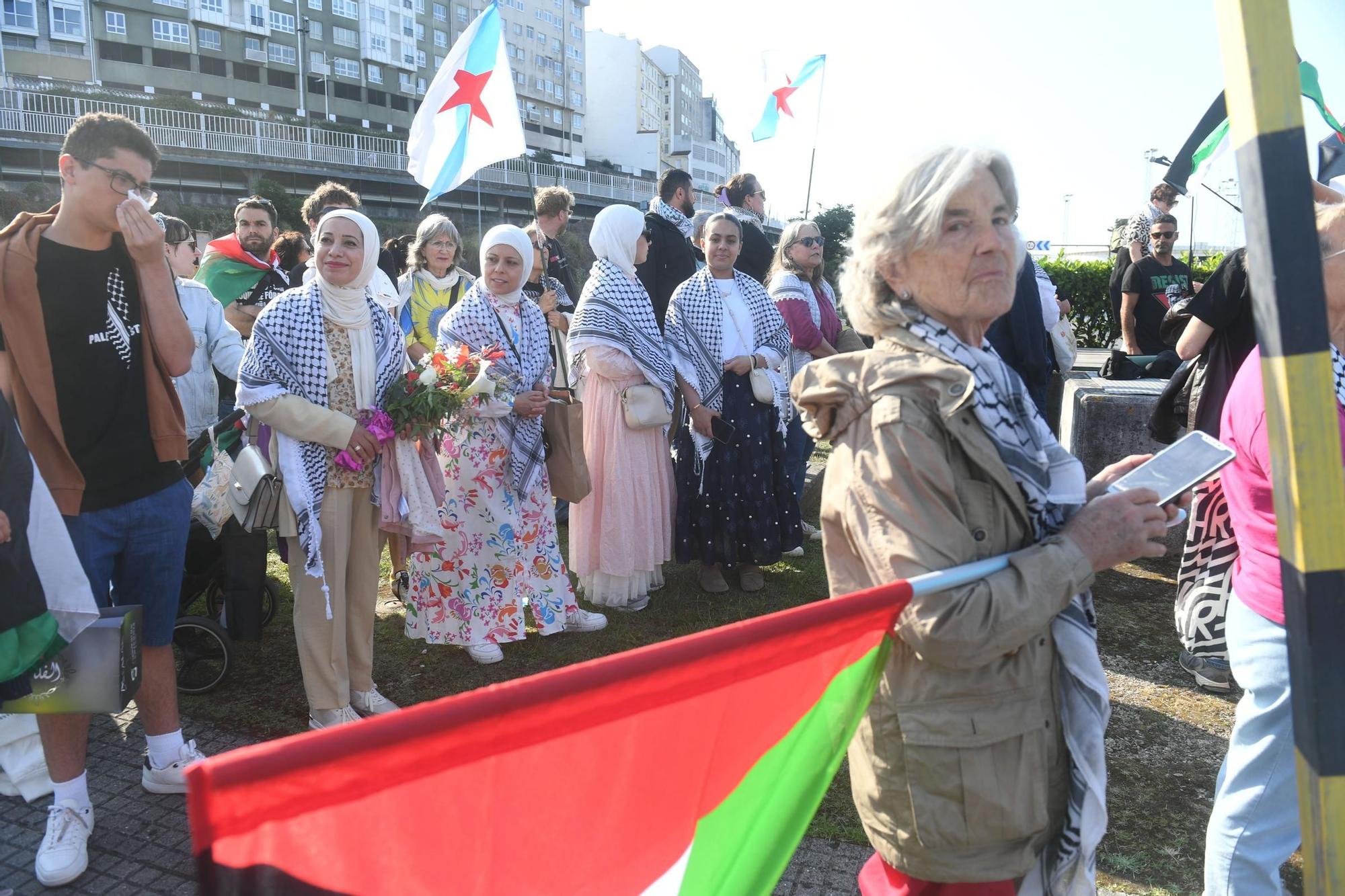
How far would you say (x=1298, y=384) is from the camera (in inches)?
43.8

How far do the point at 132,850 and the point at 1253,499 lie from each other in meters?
3.70

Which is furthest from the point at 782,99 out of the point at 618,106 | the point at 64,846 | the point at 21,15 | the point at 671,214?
the point at 618,106

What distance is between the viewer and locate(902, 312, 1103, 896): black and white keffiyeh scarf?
1.76 meters

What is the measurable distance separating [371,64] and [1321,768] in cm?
8091

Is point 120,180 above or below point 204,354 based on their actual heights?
above

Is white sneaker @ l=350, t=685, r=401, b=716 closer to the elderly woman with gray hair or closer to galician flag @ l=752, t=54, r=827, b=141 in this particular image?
the elderly woman with gray hair

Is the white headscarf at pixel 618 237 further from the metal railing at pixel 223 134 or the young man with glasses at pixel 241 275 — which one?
the metal railing at pixel 223 134

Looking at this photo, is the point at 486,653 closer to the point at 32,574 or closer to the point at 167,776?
the point at 167,776

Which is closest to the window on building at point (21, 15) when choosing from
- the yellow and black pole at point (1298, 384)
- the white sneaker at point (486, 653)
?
the white sneaker at point (486, 653)

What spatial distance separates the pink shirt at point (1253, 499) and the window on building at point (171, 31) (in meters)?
71.7

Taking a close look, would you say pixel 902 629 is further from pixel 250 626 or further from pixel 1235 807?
pixel 250 626

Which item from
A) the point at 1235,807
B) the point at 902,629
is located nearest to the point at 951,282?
the point at 902,629

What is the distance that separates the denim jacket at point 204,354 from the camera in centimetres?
503

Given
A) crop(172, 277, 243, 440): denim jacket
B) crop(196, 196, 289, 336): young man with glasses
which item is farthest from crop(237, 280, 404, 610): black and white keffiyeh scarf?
crop(196, 196, 289, 336): young man with glasses
